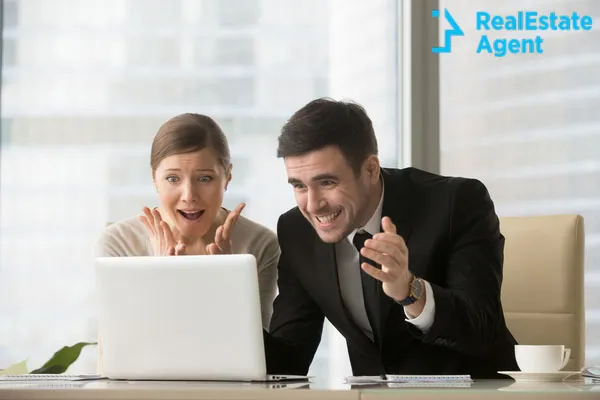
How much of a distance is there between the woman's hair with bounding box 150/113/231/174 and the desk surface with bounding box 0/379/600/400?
1198mm

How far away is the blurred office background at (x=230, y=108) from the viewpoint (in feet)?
11.0

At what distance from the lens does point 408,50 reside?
134 inches

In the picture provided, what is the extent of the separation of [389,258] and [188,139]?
3.31 ft

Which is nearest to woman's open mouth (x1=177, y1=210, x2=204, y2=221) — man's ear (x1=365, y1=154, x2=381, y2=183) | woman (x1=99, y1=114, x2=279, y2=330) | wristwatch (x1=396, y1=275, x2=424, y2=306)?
woman (x1=99, y1=114, x2=279, y2=330)

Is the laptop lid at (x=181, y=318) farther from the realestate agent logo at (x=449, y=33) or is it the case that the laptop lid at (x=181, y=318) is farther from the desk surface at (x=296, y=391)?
the realestate agent logo at (x=449, y=33)

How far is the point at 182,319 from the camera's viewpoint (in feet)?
5.14

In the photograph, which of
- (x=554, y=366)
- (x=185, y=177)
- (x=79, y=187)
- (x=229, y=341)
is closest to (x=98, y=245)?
(x=185, y=177)

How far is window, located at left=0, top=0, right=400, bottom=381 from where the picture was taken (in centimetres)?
335

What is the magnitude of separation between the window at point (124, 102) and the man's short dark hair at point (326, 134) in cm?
110

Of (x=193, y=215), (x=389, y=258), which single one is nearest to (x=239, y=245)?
(x=193, y=215)

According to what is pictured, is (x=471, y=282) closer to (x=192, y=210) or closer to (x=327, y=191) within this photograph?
(x=327, y=191)

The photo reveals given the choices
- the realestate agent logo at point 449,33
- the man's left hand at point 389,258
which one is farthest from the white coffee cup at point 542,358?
the realestate agent logo at point 449,33

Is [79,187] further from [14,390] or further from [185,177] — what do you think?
[14,390]

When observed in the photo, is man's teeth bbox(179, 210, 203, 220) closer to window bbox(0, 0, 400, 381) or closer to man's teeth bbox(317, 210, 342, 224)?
man's teeth bbox(317, 210, 342, 224)
